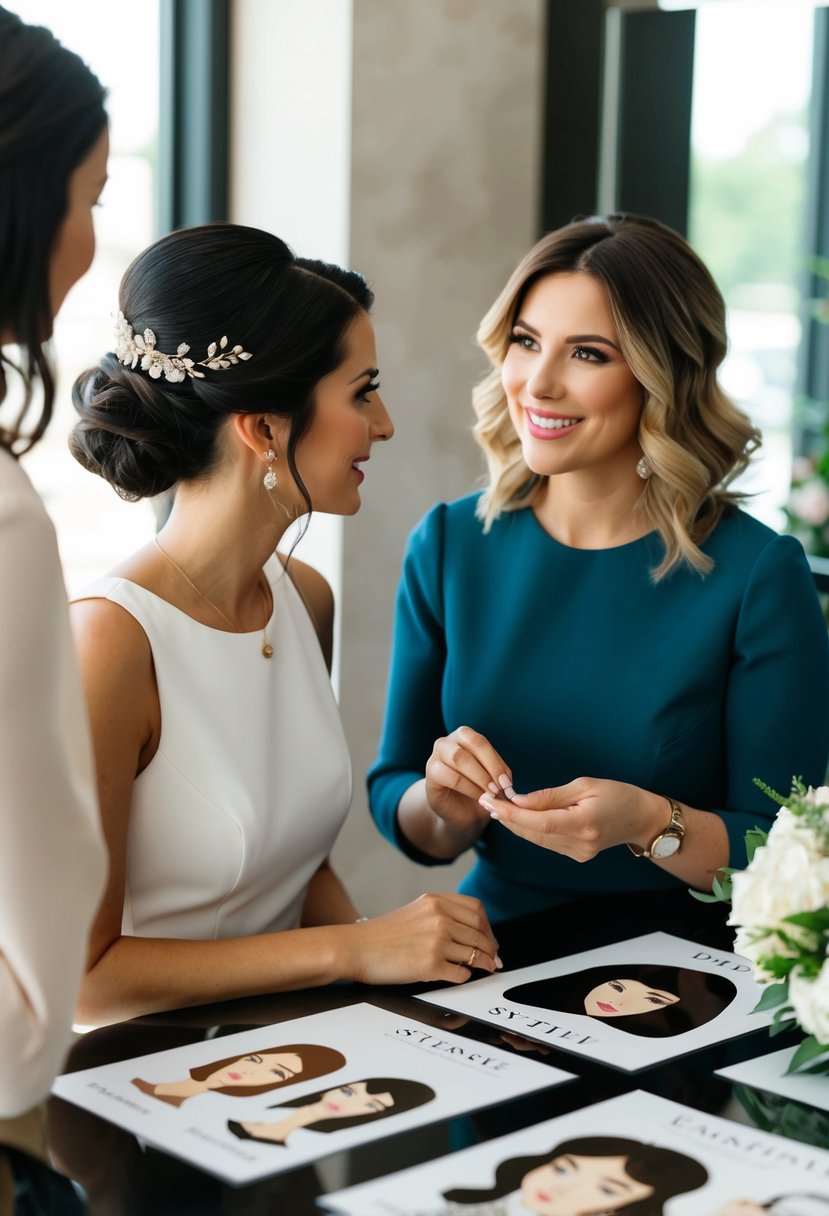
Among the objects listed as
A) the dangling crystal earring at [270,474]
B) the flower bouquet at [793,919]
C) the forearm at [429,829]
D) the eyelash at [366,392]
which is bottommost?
the forearm at [429,829]

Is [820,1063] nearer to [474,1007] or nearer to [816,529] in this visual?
[474,1007]

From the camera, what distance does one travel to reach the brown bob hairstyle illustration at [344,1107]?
125 cm

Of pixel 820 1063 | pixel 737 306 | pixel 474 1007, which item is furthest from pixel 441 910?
pixel 737 306

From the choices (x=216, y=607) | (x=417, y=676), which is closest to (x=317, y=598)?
(x=417, y=676)

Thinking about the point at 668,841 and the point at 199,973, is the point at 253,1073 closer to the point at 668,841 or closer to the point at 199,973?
the point at 199,973

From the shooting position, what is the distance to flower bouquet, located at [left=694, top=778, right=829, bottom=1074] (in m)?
1.31

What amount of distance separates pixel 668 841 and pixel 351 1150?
922 millimetres

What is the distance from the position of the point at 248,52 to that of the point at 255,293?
5.76 ft

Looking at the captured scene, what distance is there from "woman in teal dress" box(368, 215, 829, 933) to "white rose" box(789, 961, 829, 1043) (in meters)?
0.76

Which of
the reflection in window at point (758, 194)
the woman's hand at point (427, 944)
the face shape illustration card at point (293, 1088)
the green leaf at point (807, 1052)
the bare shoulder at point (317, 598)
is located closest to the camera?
the face shape illustration card at point (293, 1088)

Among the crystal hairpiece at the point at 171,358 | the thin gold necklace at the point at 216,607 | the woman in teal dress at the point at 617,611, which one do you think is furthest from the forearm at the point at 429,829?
the crystal hairpiece at the point at 171,358

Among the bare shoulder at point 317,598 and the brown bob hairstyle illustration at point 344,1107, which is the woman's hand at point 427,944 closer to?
the brown bob hairstyle illustration at point 344,1107

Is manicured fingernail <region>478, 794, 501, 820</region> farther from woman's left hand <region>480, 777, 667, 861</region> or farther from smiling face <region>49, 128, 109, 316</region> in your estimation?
smiling face <region>49, 128, 109, 316</region>

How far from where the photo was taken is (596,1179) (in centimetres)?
118
